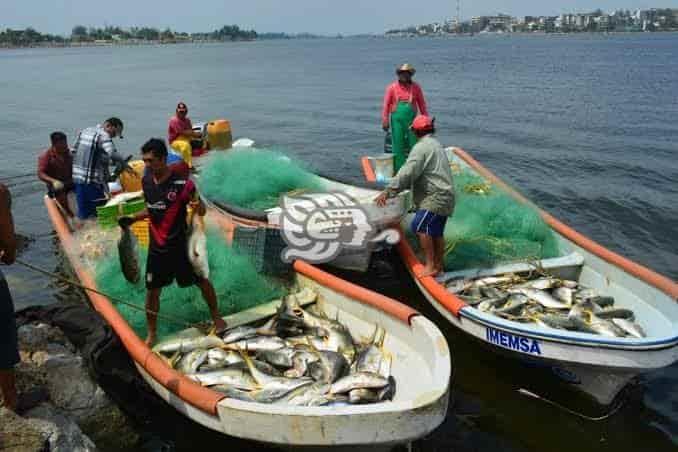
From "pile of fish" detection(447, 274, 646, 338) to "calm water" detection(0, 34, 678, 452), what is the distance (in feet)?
2.63

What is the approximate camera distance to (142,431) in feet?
21.0

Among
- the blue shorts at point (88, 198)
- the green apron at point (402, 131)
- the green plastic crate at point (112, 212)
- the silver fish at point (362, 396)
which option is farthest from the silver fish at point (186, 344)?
the green apron at point (402, 131)

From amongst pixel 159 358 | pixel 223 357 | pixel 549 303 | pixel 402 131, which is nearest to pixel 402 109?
pixel 402 131

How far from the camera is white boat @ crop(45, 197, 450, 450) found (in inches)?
179

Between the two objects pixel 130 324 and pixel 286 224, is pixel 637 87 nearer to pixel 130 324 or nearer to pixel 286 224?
pixel 286 224

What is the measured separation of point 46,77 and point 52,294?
6206 cm

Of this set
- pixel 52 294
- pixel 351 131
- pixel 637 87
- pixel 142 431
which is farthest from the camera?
pixel 637 87

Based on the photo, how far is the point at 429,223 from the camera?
760 cm

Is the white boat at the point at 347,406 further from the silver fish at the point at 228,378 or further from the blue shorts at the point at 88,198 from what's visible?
the blue shorts at the point at 88,198

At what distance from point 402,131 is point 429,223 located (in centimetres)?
316

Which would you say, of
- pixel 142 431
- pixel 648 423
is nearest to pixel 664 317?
pixel 648 423

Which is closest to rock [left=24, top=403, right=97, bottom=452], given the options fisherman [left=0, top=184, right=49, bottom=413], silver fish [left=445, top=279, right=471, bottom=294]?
fisherman [left=0, top=184, right=49, bottom=413]

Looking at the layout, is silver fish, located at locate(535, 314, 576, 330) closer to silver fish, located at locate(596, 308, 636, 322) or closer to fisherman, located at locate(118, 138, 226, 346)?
silver fish, located at locate(596, 308, 636, 322)

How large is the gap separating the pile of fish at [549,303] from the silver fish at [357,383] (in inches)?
87.4
